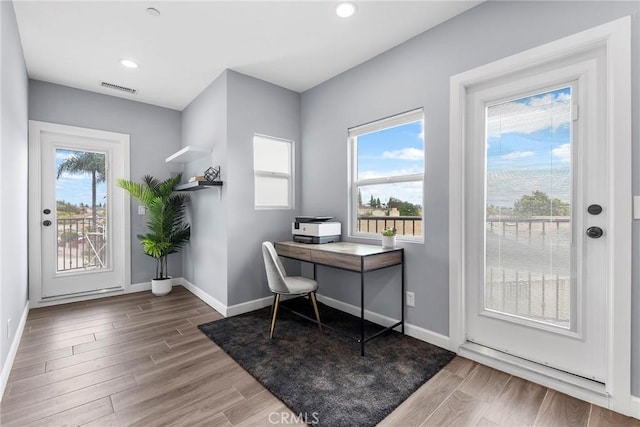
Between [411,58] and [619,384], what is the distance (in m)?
2.55

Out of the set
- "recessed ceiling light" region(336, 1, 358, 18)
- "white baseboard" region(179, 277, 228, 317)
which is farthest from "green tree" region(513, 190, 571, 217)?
"white baseboard" region(179, 277, 228, 317)

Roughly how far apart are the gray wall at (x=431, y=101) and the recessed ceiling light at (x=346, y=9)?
607 millimetres

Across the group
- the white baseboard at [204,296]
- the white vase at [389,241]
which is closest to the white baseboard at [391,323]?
the white vase at [389,241]

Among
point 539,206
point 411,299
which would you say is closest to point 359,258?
point 411,299

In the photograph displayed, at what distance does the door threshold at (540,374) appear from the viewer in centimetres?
167

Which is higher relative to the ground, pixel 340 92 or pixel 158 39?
pixel 158 39

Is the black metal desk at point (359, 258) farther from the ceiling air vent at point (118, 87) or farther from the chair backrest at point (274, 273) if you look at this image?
the ceiling air vent at point (118, 87)

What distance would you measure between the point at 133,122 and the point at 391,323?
4.04m

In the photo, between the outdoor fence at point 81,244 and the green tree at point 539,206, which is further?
the outdoor fence at point 81,244

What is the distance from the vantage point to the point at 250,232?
3.27 meters

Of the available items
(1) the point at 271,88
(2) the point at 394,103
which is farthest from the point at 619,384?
(1) the point at 271,88

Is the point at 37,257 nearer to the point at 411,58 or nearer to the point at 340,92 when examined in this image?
the point at 340,92

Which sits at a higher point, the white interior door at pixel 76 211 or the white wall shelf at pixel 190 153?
the white wall shelf at pixel 190 153

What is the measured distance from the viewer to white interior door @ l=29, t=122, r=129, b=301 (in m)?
3.36
